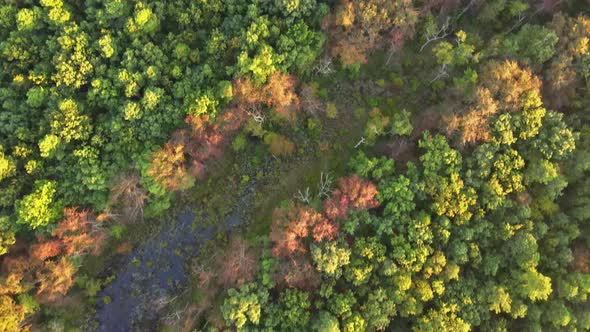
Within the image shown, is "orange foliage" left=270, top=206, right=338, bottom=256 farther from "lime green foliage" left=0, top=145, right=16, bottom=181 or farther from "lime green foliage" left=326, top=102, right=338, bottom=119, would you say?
"lime green foliage" left=0, top=145, right=16, bottom=181

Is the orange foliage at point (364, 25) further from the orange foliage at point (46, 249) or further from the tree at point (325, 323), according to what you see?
the orange foliage at point (46, 249)

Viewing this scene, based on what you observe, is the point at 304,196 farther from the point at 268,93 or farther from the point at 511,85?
the point at 511,85

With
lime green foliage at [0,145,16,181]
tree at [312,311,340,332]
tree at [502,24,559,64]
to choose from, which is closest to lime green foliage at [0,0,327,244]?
lime green foliage at [0,145,16,181]

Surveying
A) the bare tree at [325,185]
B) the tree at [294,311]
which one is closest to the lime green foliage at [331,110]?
the bare tree at [325,185]

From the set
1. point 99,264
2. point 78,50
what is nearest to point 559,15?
point 78,50

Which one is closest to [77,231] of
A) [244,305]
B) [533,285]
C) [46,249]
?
[46,249]
